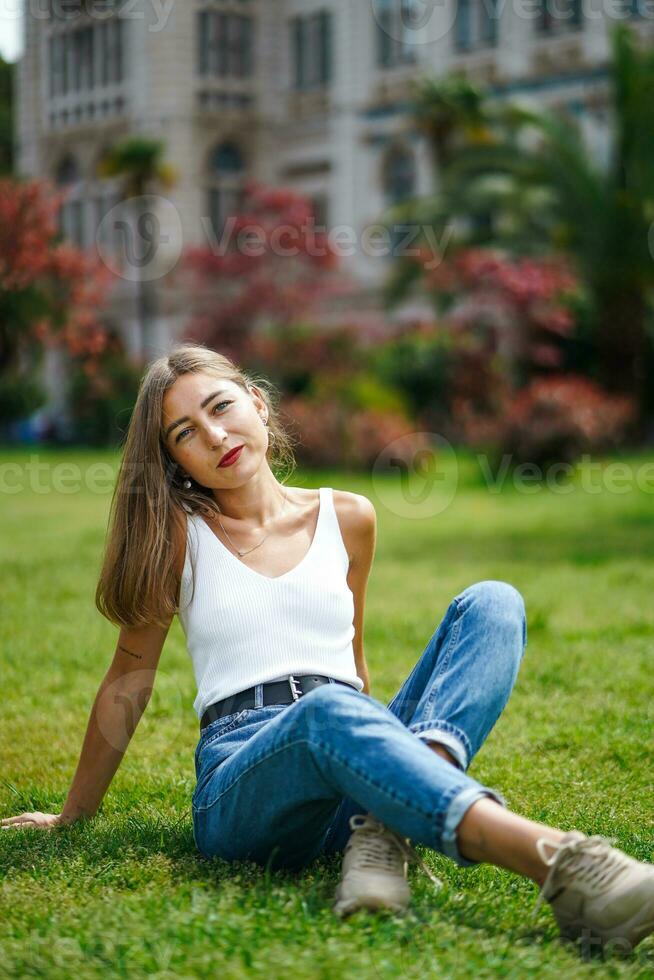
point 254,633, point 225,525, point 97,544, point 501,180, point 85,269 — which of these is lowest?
point 97,544

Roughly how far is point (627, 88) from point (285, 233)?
6391 millimetres

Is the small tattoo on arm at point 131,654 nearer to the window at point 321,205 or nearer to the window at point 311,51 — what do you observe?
the window at point 321,205

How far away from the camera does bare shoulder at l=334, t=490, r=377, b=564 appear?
3123 millimetres

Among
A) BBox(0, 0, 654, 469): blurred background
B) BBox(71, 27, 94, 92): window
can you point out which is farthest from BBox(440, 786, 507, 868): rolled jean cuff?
BBox(71, 27, 94, 92): window

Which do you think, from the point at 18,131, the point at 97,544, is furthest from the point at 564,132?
the point at 18,131

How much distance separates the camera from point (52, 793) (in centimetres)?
366

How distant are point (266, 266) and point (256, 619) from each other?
58.5 feet

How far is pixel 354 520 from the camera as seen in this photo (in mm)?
3125

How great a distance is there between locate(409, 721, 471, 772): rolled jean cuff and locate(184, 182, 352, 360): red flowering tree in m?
17.5

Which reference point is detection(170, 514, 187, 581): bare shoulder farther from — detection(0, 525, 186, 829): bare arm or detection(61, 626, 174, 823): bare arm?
detection(61, 626, 174, 823): bare arm

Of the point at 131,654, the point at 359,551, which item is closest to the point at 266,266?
the point at 359,551

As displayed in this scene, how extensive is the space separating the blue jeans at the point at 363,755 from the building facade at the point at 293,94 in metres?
20.6

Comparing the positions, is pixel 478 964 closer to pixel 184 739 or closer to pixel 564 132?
pixel 184 739

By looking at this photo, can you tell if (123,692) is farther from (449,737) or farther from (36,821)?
(449,737)
